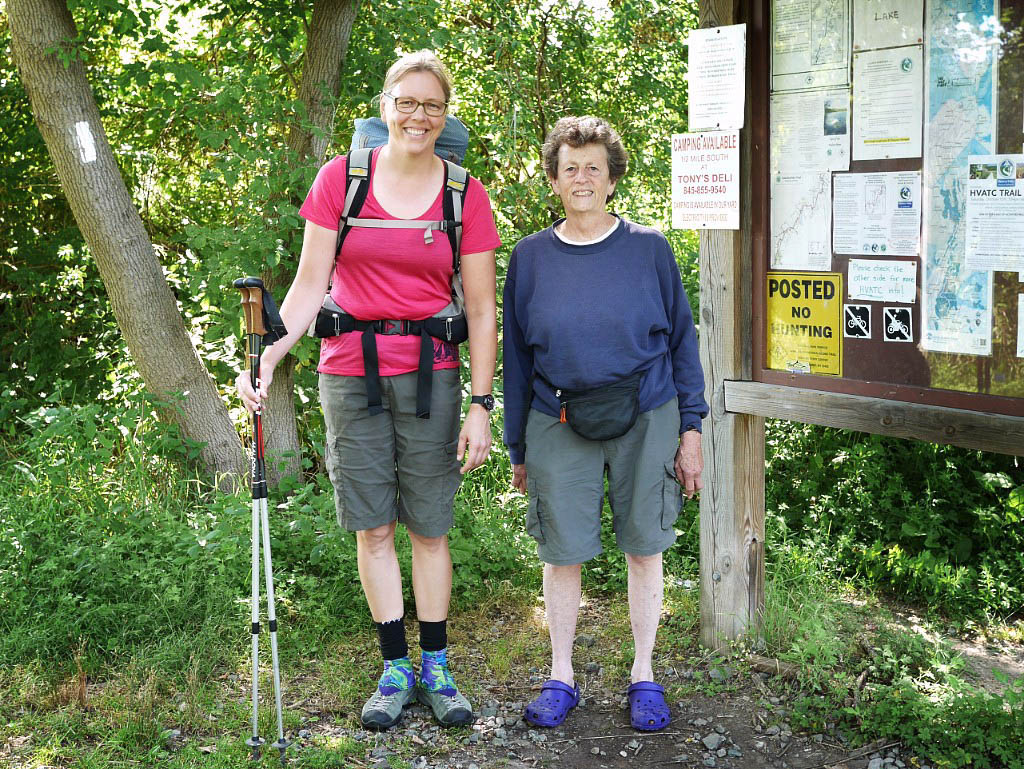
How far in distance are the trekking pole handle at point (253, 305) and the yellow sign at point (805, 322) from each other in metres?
1.97

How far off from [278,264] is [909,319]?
3.45 metres

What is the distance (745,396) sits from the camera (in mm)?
4031

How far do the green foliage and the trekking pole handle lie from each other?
3012 mm

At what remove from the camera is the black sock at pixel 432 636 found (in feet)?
12.5

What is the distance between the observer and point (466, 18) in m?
7.60

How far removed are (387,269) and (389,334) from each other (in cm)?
23

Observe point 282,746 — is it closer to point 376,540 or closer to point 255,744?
point 255,744

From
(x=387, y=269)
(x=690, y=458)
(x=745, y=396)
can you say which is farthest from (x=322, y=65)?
(x=690, y=458)

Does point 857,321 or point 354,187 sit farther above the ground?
point 354,187

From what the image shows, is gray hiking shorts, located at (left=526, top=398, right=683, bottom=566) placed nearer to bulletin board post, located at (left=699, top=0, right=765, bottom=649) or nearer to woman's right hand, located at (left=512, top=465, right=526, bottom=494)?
woman's right hand, located at (left=512, top=465, right=526, bottom=494)

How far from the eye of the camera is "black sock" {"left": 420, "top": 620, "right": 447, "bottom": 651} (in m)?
3.81

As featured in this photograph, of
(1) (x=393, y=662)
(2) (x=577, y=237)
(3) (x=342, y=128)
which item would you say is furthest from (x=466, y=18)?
(1) (x=393, y=662)

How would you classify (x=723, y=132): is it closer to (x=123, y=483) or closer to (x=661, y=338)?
(x=661, y=338)

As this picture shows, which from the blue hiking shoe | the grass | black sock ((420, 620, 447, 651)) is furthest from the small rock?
black sock ((420, 620, 447, 651))
